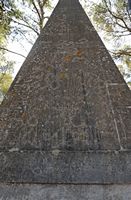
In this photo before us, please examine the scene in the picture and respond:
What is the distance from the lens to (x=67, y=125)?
275 centimetres

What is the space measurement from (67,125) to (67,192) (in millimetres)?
680

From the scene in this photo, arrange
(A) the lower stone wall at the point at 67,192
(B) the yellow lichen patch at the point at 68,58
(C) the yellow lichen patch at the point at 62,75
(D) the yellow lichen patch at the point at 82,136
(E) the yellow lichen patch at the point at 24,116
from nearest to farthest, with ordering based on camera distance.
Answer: (A) the lower stone wall at the point at 67,192 < (D) the yellow lichen patch at the point at 82,136 < (E) the yellow lichen patch at the point at 24,116 < (C) the yellow lichen patch at the point at 62,75 < (B) the yellow lichen patch at the point at 68,58

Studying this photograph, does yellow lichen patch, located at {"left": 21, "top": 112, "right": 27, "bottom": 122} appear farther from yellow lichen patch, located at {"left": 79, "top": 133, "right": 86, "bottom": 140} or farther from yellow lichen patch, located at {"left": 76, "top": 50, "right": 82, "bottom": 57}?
yellow lichen patch, located at {"left": 76, "top": 50, "right": 82, "bottom": 57}

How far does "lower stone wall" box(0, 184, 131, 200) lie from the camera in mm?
2309

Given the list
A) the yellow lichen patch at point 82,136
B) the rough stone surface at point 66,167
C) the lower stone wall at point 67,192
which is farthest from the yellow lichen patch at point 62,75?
the lower stone wall at point 67,192

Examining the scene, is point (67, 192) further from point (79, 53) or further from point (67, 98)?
point (79, 53)

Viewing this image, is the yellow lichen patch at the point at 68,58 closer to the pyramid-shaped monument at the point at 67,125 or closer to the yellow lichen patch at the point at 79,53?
the pyramid-shaped monument at the point at 67,125

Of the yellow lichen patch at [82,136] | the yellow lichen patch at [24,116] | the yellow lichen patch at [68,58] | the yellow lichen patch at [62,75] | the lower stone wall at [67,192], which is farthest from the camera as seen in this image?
the yellow lichen patch at [68,58]

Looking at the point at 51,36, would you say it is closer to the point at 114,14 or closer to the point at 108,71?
the point at 108,71

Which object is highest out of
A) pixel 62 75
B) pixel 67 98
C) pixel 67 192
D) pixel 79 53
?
pixel 79 53

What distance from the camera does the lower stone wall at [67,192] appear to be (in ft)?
7.57

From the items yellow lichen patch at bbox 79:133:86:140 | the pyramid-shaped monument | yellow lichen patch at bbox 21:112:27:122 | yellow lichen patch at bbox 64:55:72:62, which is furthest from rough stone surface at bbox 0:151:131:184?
yellow lichen patch at bbox 64:55:72:62

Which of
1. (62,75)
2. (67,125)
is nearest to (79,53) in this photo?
(62,75)

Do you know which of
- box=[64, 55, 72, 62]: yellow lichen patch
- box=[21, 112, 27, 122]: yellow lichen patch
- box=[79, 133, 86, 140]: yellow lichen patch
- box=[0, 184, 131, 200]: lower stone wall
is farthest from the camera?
box=[64, 55, 72, 62]: yellow lichen patch
